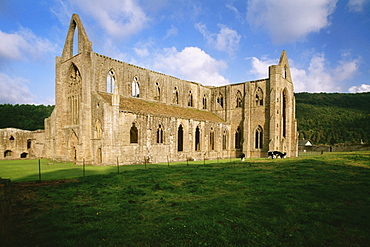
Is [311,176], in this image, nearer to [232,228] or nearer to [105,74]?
[232,228]

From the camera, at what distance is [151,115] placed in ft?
91.7

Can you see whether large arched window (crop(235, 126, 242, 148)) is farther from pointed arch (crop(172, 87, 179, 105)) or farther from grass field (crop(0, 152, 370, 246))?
grass field (crop(0, 152, 370, 246))

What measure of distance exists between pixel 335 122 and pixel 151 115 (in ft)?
278

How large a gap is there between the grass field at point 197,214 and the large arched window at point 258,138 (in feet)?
86.5

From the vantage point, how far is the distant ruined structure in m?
25.9

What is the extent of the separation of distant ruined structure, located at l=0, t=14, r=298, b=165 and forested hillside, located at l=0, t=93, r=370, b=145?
84.7 ft

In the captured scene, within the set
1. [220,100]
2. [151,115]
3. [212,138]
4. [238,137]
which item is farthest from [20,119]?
[238,137]

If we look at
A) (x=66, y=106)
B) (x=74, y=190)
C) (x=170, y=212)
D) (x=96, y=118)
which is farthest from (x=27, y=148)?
(x=170, y=212)

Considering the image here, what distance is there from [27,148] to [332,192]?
4238 centimetres

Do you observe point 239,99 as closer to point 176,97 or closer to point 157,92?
point 176,97

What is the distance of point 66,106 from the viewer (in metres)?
30.9

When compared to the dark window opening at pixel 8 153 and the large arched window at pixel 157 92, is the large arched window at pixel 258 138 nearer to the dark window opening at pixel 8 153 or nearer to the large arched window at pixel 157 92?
the large arched window at pixel 157 92

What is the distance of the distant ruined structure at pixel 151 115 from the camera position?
84.8ft

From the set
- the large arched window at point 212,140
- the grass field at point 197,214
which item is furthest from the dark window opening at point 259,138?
the grass field at point 197,214
